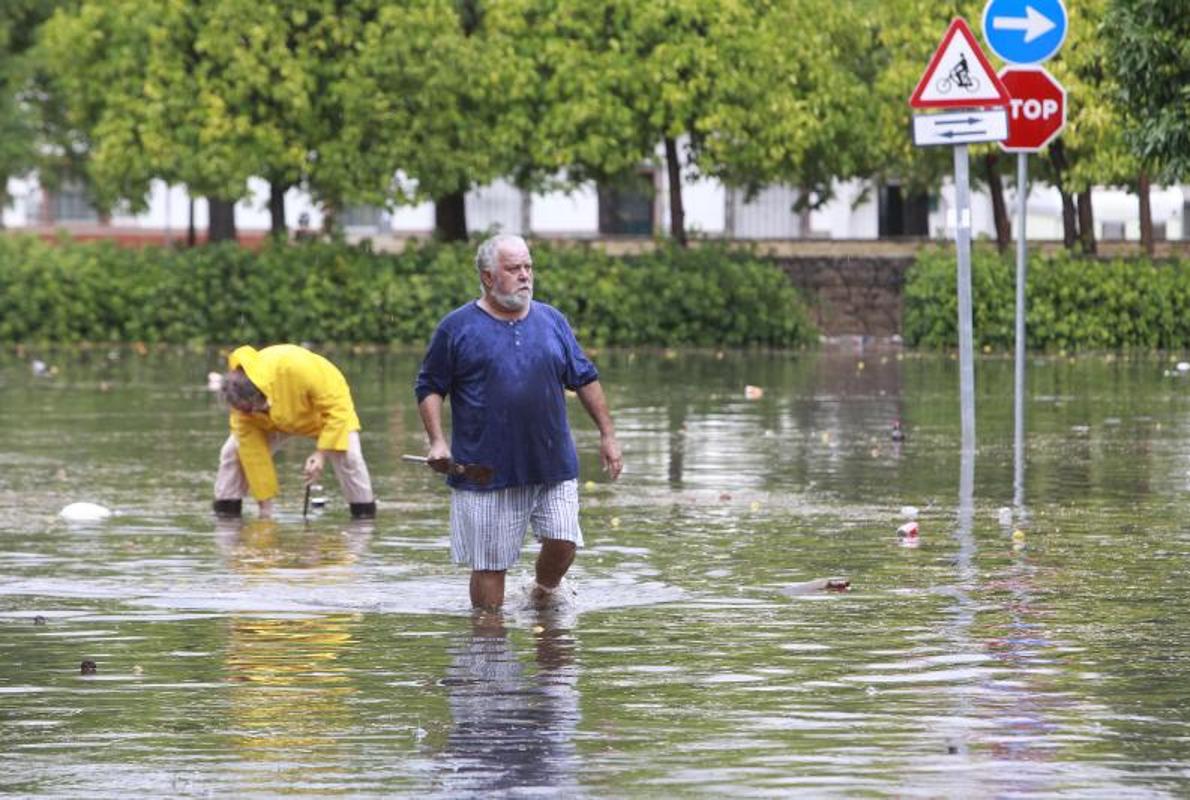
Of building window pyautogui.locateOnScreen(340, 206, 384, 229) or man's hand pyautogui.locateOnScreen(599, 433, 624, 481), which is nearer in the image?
man's hand pyautogui.locateOnScreen(599, 433, 624, 481)

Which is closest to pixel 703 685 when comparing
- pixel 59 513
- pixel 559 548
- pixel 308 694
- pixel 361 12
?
pixel 308 694

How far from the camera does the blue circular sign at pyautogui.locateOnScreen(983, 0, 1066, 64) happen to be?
19.7m

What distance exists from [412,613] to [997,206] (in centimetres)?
3075

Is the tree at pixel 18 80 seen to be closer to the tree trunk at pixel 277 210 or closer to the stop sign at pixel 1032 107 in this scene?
the tree trunk at pixel 277 210

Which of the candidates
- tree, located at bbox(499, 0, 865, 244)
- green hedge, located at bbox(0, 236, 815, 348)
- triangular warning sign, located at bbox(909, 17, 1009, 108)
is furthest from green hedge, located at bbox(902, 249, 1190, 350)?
triangular warning sign, located at bbox(909, 17, 1009, 108)

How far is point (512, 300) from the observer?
12.2m

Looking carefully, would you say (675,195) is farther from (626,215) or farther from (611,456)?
(611,456)

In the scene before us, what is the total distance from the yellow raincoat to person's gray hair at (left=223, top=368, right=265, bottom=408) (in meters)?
0.03

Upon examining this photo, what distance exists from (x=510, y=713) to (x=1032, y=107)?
12.1m

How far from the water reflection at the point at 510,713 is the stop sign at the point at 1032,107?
8.92 metres

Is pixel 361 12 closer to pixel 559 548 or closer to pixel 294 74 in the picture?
pixel 294 74

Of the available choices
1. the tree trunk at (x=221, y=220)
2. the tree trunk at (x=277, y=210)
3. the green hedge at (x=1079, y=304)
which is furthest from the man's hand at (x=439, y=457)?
the tree trunk at (x=221, y=220)

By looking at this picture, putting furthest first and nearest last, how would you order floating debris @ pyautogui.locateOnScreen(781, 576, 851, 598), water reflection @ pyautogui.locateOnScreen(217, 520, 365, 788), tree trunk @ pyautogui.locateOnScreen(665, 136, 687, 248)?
tree trunk @ pyautogui.locateOnScreen(665, 136, 687, 248)
floating debris @ pyautogui.locateOnScreen(781, 576, 851, 598)
water reflection @ pyautogui.locateOnScreen(217, 520, 365, 788)

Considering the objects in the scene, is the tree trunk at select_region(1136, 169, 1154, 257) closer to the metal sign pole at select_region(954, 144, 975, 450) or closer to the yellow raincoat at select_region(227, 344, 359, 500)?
the metal sign pole at select_region(954, 144, 975, 450)
